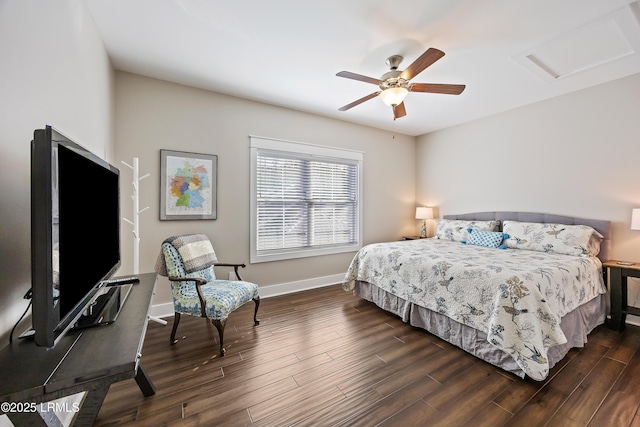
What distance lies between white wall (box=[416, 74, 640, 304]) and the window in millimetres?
1851

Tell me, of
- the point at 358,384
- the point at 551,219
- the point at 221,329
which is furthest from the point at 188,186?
the point at 551,219

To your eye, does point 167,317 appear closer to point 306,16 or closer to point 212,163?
point 212,163

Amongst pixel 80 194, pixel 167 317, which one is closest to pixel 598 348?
pixel 80 194

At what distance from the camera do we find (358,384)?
1868 mm

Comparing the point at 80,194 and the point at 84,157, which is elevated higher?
the point at 84,157

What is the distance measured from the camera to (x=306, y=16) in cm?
202

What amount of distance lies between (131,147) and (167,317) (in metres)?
1.94

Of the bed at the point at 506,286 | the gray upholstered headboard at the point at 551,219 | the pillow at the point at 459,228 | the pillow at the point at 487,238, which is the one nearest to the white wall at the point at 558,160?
the gray upholstered headboard at the point at 551,219

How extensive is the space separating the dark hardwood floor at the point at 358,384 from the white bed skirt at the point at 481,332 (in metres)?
0.07

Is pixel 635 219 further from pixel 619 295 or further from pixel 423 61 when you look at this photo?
pixel 423 61

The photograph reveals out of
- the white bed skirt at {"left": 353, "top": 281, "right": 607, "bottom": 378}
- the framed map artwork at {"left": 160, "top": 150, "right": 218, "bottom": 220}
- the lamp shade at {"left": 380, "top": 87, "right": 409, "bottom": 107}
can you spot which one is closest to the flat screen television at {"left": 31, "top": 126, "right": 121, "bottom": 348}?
the framed map artwork at {"left": 160, "top": 150, "right": 218, "bottom": 220}

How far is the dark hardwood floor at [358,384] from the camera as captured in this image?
158cm

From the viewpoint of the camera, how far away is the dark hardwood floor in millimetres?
1580

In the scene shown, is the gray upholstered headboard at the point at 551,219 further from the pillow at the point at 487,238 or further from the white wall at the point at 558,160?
the pillow at the point at 487,238
